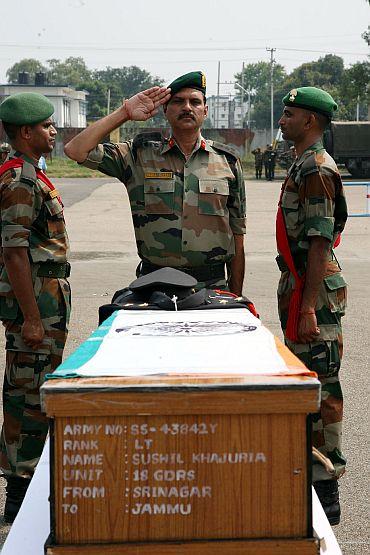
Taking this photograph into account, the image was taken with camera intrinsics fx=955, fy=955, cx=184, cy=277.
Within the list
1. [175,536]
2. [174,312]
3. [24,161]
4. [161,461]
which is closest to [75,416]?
[161,461]

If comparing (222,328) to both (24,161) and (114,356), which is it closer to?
(114,356)

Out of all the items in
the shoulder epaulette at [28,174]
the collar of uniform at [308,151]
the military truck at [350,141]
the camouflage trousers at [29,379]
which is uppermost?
the collar of uniform at [308,151]

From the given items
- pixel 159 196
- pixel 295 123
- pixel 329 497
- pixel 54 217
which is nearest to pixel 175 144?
pixel 159 196

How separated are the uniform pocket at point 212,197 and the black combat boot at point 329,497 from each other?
1277 millimetres

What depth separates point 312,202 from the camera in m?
4.10

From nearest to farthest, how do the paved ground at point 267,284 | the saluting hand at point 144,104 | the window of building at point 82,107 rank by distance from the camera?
the saluting hand at point 144,104
the paved ground at point 267,284
the window of building at point 82,107

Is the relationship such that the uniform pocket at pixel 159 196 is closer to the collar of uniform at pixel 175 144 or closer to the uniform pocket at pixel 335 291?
the collar of uniform at pixel 175 144

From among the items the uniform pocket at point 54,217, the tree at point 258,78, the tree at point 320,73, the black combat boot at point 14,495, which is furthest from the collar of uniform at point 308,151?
the tree at point 258,78

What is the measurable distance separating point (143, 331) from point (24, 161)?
159 centimetres

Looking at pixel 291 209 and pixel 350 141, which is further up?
pixel 291 209

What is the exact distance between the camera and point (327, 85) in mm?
119938

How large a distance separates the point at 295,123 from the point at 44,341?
58.2 inches

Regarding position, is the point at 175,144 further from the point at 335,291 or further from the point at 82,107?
the point at 82,107

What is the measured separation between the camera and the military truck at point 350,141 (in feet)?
136
